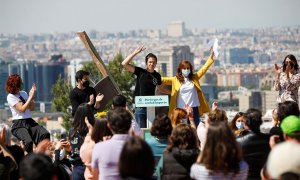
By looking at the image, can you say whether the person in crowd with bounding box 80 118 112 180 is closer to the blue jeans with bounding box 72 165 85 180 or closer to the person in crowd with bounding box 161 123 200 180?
the blue jeans with bounding box 72 165 85 180

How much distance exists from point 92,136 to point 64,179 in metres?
0.47

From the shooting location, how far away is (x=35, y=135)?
13195 mm

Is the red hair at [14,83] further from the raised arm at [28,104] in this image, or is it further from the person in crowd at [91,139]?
the person in crowd at [91,139]

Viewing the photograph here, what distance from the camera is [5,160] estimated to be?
10.0 meters

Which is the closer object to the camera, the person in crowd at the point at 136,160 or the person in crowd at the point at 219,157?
the person in crowd at the point at 136,160

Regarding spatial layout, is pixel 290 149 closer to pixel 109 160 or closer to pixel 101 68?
pixel 109 160

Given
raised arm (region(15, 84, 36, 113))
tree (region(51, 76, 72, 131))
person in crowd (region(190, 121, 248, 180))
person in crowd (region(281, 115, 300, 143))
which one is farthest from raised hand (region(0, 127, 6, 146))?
tree (region(51, 76, 72, 131))

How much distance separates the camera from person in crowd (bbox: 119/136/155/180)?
7922 millimetres

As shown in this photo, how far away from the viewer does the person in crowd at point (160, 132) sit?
409 inches

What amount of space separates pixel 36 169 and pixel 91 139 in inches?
114

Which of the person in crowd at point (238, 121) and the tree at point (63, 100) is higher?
the person in crowd at point (238, 121)

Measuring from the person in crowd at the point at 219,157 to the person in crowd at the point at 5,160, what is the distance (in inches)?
74.9

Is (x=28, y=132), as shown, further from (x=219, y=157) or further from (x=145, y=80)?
(x=219, y=157)

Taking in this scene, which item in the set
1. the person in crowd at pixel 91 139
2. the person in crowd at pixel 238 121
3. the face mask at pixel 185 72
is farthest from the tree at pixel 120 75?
the person in crowd at pixel 91 139
